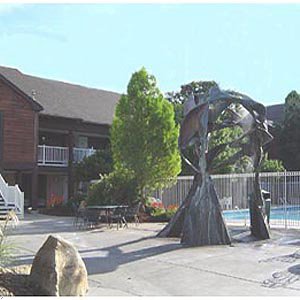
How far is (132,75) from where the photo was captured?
21.8 meters

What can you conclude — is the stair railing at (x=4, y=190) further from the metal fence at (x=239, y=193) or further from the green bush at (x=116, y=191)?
the metal fence at (x=239, y=193)

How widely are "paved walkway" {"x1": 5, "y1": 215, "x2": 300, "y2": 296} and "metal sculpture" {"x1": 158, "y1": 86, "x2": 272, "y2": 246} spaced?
1.71 feet

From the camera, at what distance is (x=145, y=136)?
20766 mm

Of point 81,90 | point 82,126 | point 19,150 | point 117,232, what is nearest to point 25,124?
point 19,150

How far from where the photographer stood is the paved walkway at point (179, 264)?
770 centimetres

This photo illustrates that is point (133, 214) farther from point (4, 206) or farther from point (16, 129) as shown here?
point (16, 129)

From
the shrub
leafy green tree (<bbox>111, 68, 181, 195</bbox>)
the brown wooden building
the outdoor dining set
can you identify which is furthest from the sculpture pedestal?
the brown wooden building

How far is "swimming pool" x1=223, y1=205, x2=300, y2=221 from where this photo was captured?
19375 mm

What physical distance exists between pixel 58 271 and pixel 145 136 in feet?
47.1

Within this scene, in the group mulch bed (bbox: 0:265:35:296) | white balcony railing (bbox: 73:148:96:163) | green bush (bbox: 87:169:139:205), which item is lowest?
mulch bed (bbox: 0:265:35:296)

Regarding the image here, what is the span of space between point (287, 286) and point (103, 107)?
92.1 ft

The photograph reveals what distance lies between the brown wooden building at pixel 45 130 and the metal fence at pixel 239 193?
25.3 ft

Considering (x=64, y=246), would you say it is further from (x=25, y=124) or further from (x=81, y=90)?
(x=81, y=90)

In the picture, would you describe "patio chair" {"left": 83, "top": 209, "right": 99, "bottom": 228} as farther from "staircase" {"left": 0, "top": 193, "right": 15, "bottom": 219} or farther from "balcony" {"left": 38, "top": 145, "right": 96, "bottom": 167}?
"balcony" {"left": 38, "top": 145, "right": 96, "bottom": 167}
